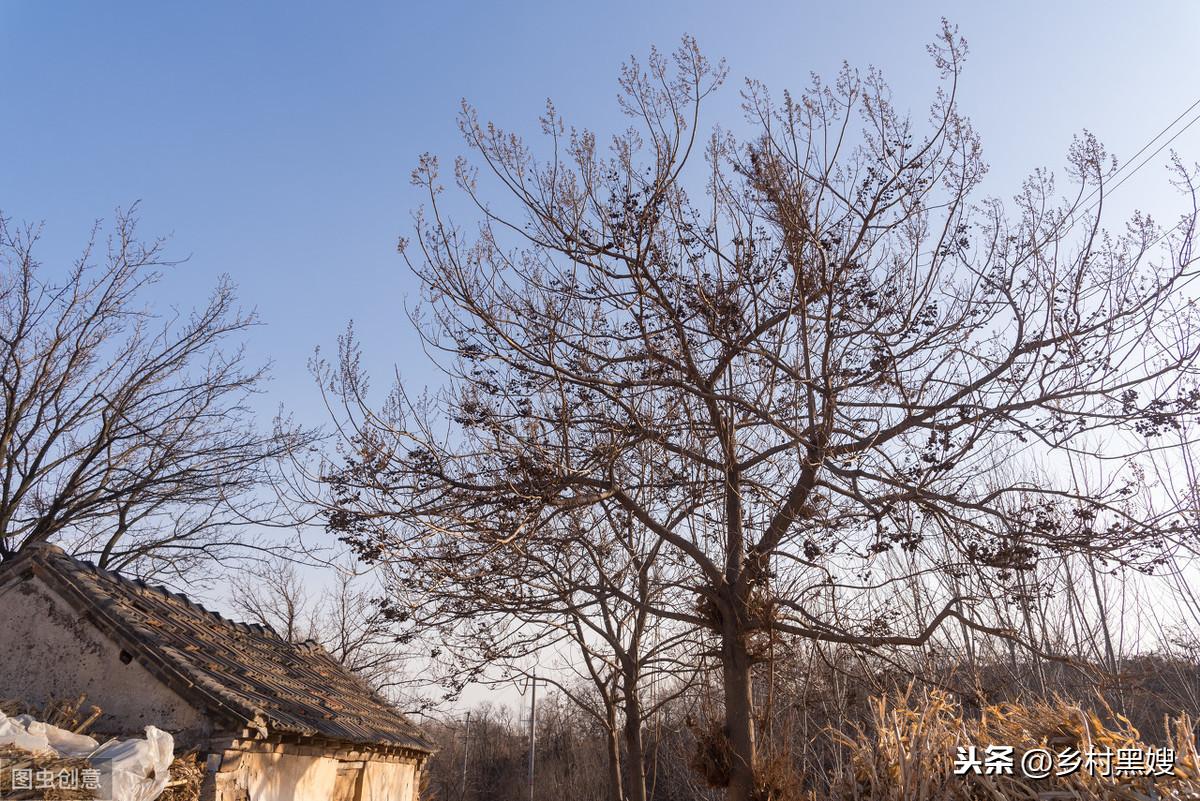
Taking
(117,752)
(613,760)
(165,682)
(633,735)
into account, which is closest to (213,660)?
(165,682)

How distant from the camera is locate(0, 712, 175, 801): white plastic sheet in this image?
6.47 metres

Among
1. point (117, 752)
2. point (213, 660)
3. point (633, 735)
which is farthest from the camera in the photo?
point (633, 735)

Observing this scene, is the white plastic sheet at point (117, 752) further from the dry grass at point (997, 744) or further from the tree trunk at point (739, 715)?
the dry grass at point (997, 744)

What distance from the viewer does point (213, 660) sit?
384 inches

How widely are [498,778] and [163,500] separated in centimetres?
3551

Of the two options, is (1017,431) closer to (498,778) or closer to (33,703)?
(33,703)

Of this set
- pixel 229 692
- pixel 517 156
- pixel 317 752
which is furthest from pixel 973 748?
pixel 317 752

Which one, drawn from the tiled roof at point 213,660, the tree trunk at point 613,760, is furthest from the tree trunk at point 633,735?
the tiled roof at point 213,660

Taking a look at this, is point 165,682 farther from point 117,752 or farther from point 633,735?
point 633,735

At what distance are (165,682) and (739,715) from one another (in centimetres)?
634

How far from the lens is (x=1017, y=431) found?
718 cm

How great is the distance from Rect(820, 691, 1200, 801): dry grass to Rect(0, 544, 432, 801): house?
690 centimetres

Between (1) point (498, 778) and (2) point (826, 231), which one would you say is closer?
(2) point (826, 231)

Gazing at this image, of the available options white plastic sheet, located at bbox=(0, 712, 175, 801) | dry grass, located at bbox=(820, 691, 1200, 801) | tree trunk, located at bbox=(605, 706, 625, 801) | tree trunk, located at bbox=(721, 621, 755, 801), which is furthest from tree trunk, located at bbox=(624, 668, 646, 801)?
dry grass, located at bbox=(820, 691, 1200, 801)
